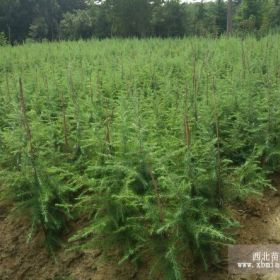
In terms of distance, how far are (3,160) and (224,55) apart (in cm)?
540

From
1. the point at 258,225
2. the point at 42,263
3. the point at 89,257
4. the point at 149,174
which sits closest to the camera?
the point at 149,174

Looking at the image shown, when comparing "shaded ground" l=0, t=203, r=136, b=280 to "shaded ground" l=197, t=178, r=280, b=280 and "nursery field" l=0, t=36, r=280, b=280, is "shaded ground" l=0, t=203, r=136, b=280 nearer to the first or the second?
"nursery field" l=0, t=36, r=280, b=280

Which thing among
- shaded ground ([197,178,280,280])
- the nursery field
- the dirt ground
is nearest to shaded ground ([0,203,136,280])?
the dirt ground

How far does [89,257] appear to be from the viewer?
3.76 meters

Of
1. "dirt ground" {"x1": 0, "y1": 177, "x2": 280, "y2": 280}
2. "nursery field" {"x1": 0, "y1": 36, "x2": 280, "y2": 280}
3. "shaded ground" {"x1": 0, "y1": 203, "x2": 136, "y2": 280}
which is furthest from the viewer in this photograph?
"shaded ground" {"x1": 0, "y1": 203, "x2": 136, "y2": 280}

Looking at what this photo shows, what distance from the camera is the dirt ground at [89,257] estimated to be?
3449mm

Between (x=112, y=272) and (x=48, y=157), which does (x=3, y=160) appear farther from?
(x=112, y=272)

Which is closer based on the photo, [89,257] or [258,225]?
[258,225]

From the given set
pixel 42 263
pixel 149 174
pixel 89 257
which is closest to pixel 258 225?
pixel 149 174

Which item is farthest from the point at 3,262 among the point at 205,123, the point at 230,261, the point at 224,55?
the point at 224,55

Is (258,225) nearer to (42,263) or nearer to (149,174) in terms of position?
(149,174)

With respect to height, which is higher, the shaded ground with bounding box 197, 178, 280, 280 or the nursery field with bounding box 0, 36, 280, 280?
the nursery field with bounding box 0, 36, 280, 280

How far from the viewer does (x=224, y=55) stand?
8.18m

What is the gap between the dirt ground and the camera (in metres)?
3.45
